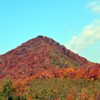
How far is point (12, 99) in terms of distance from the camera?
19400cm

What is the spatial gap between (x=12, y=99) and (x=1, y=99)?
1867 cm

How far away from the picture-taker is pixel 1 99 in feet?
577

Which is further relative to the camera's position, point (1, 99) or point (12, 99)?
point (12, 99)
